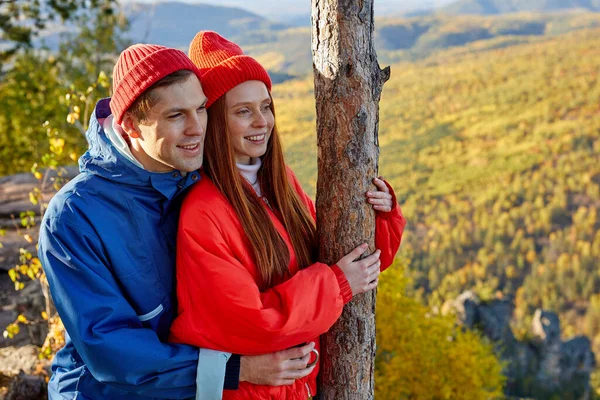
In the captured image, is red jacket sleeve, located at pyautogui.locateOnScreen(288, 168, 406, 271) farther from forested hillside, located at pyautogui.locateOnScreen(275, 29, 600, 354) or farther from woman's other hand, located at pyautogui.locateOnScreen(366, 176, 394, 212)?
forested hillside, located at pyautogui.locateOnScreen(275, 29, 600, 354)

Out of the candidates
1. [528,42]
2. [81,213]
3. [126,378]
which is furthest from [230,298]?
[528,42]

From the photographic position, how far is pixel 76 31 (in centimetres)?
2133

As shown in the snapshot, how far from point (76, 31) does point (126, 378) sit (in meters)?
21.7

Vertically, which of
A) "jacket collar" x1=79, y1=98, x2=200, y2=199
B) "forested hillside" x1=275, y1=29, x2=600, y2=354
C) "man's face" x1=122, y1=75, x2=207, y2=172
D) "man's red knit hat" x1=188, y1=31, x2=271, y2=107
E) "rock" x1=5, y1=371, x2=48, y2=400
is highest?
"man's red knit hat" x1=188, y1=31, x2=271, y2=107

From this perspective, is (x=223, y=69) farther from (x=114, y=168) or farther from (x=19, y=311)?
(x=19, y=311)

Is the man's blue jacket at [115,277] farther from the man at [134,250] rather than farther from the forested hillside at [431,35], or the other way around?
the forested hillside at [431,35]

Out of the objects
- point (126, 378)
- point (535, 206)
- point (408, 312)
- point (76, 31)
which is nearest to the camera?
point (126, 378)

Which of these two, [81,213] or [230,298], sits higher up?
[81,213]

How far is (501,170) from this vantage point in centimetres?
7462

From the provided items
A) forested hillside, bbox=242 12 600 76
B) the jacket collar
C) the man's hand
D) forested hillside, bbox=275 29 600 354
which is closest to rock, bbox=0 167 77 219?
the jacket collar

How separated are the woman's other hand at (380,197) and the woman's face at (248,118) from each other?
48 centimetres

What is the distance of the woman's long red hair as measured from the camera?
2.14 m

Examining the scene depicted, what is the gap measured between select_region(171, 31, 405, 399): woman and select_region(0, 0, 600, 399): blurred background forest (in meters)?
2.30

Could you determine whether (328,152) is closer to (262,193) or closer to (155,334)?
(262,193)
